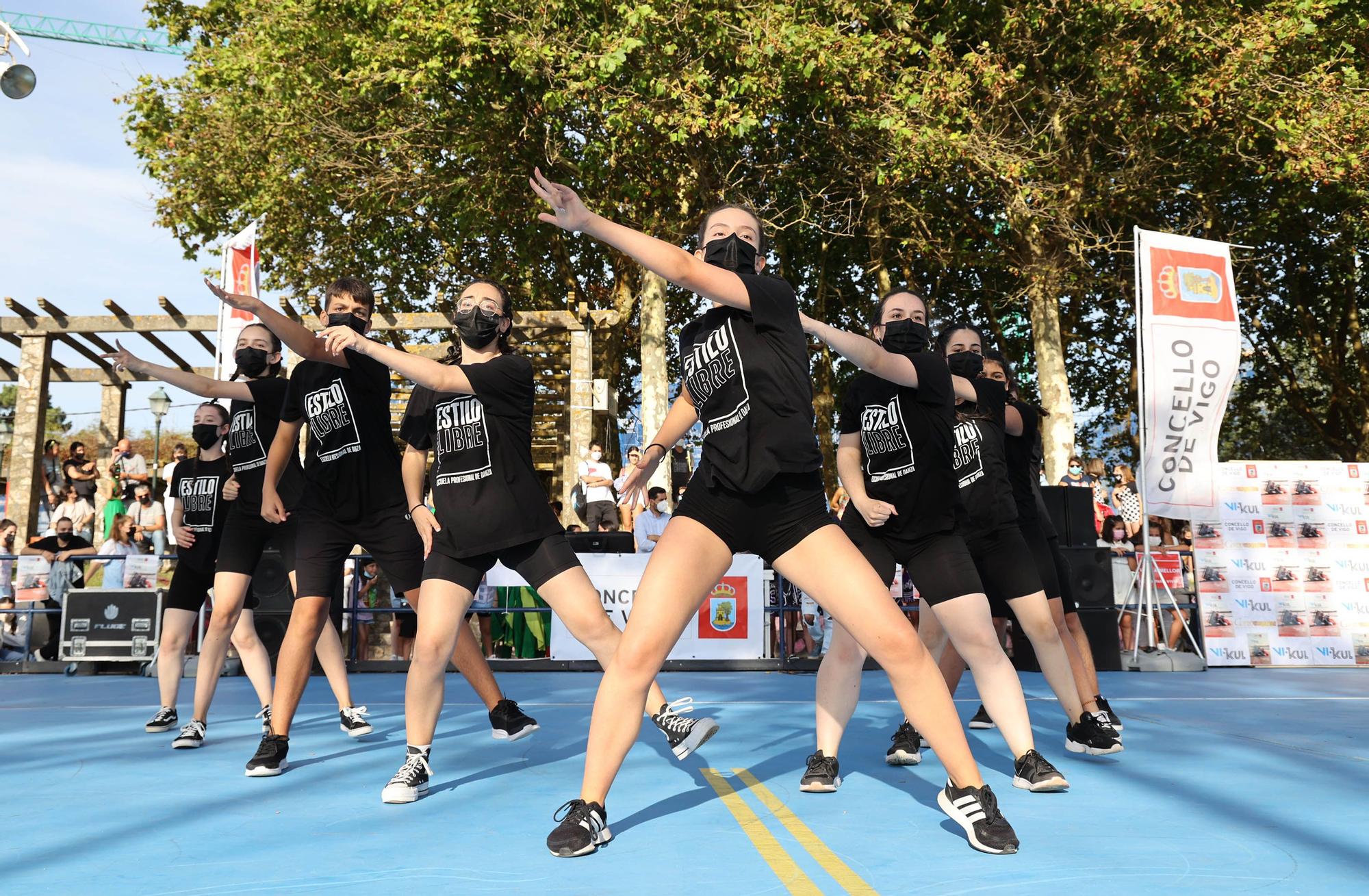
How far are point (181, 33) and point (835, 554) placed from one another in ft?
79.6

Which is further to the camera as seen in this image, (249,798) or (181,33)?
(181,33)

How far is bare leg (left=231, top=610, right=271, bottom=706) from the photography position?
5645 millimetres

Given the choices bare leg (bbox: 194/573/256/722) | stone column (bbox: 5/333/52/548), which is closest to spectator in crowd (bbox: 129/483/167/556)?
stone column (bbox: 5/333/52/548)

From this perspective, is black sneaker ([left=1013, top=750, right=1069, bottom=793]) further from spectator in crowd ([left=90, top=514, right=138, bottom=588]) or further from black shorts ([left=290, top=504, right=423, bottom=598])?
spectator in crowd ([left=90, top=514, right=138, bottom=588])

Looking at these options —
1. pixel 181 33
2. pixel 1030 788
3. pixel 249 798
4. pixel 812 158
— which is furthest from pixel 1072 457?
pixel 181 33

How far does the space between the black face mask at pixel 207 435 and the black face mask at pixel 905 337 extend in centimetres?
400

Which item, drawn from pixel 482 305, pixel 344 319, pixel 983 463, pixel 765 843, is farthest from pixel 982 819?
pixel 344 319

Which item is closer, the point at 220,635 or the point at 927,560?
the point at 927,560

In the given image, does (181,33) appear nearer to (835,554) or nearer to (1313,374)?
(835,554)

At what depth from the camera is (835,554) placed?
3.48 metres

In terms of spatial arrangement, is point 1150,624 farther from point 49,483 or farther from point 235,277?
point 49,483

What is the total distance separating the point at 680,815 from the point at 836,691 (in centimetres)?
85

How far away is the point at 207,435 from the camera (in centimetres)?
634

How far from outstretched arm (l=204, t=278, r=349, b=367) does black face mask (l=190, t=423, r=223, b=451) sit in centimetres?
183
